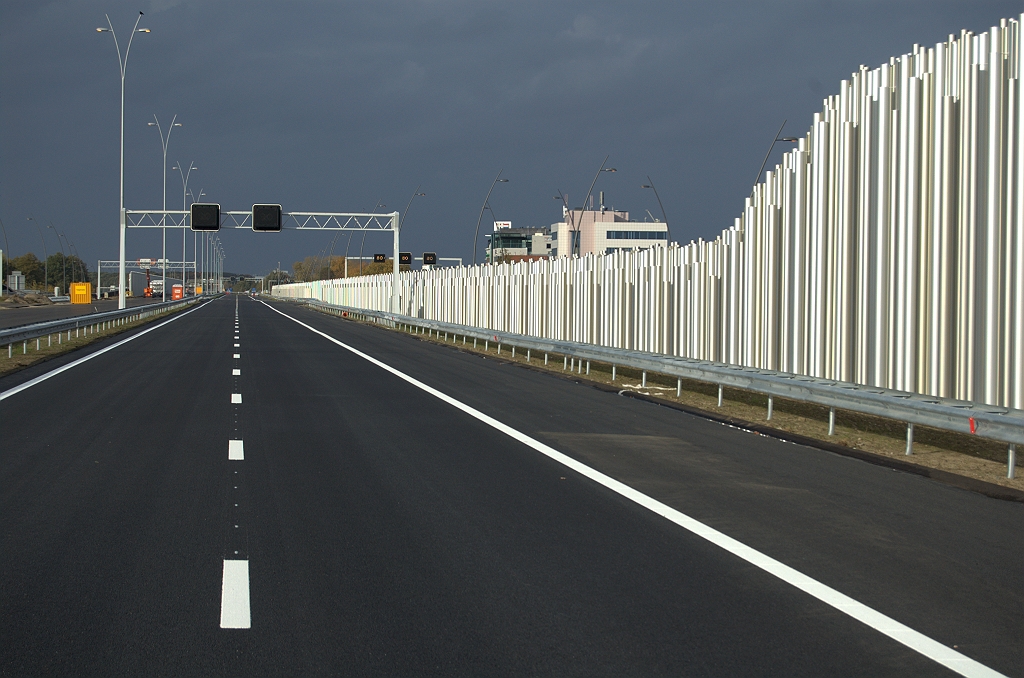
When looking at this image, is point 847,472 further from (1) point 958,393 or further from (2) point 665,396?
(2) point 665,396

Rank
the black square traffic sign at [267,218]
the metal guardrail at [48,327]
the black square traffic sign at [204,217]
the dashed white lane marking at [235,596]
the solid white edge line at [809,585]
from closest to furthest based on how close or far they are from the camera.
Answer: the solid white edge line at [809,585] → the dashed white lane marking at [235,596] → the metal guardrail at [48,327] → the black square traffic sign at [204,217] → the black square traffic sign at [267,218]

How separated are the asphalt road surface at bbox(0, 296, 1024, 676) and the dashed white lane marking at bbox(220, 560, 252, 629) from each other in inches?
1.2

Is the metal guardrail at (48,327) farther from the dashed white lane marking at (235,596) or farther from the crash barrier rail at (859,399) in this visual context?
the dashed white lane marking at (235,596)

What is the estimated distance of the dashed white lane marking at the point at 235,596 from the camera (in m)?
5.54

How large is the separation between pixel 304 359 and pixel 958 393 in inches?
709

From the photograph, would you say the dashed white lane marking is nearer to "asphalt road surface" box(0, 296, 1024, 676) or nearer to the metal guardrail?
"asphalt road surface" box(0, 296, 1024, 676)

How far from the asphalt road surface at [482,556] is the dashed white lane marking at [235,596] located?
3 cm

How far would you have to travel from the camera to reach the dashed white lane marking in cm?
554

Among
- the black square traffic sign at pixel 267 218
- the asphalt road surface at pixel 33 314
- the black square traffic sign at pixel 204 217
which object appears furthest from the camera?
the black square traffic sign at pixel 267 218

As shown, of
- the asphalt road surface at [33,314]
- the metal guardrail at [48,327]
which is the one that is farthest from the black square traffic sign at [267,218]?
the asphalt road surface at [33,314]

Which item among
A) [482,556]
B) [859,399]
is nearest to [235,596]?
[482,556]

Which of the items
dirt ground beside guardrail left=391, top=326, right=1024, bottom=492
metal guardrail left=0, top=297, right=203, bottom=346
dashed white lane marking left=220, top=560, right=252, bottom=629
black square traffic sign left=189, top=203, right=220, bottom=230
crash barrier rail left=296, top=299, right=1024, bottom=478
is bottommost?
dirt ground beside guardrail left=391, top=326, right=1024, bottom=492

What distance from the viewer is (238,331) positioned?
156ft

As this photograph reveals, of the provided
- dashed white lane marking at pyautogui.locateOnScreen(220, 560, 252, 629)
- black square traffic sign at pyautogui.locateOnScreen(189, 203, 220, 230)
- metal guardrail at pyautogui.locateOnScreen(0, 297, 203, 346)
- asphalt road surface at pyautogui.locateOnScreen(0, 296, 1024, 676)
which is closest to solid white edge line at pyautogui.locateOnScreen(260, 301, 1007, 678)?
asphalt road surface at pyautogui.locateOnScreen(0, 296, 1024, 676)
